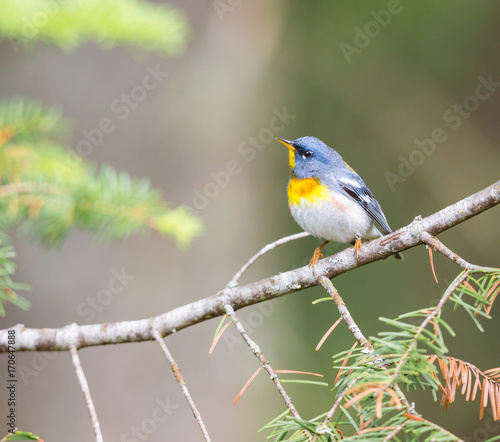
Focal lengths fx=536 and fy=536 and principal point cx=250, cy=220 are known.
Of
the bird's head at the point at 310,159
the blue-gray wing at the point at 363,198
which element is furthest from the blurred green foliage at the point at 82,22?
the blue-gray wing at the point at 363,198

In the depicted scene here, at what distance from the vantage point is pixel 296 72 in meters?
5.10

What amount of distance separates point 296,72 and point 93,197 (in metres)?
3.88

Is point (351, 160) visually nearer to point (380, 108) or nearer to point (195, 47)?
point (380, 108)

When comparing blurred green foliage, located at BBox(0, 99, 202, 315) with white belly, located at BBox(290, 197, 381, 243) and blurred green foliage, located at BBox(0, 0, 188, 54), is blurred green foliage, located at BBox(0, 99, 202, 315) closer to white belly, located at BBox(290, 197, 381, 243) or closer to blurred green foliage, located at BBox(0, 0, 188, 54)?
blurred green foliage, located at BBox(0, 0, 188, 54)

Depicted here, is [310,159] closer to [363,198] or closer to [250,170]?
[363,198]

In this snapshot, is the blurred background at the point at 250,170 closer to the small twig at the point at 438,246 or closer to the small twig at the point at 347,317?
the small twig at the point at 347,317

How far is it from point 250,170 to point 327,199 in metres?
1.58

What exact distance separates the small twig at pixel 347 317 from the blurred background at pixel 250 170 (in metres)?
1.32

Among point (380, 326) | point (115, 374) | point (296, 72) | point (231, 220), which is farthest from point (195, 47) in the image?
point (380, 326)

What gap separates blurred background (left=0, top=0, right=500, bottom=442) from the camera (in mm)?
2852

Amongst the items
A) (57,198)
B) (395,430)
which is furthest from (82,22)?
(395,430)

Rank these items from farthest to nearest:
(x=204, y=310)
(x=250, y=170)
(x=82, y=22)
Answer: (x=250, y=170) < (x=204, y=310) < (x=82, y=22)

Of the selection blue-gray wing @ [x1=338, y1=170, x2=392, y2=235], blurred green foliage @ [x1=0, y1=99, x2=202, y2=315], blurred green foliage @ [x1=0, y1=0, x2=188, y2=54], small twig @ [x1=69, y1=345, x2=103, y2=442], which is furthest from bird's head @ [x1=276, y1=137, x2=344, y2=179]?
small twig @ [x1=69, y1=345, x2=103, y2=442]

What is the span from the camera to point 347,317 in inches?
49.9
